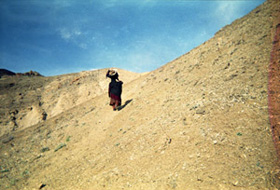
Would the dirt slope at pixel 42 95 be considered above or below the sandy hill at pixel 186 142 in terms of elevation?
above

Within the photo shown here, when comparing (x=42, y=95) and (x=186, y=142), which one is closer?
(x=186, y=142)

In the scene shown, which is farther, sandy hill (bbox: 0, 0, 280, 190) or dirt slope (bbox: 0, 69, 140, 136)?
dirt slope (bbox: 0, 69, 140, 136)

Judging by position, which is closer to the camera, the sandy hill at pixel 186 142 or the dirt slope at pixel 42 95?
the sandy hill at pixel 186 142

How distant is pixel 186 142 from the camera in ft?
16.3

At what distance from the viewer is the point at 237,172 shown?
3445 mm

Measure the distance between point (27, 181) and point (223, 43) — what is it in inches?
630

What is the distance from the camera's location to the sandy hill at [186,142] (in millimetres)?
3742

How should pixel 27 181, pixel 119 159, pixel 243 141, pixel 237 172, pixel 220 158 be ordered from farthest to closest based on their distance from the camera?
pixel 27 181, pixel 119 159, pixel 243 141, pixel 220 158, pixel 237 172

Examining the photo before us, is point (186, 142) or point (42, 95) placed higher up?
point (42, 95)

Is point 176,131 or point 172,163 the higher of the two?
point 176,131

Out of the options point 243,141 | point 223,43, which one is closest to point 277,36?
point 223,43

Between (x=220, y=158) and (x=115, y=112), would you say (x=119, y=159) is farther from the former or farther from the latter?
(x=115, y=112)

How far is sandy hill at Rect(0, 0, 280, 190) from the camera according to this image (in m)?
3.74

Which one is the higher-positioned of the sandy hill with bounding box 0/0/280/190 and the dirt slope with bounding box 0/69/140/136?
the dirt slope with bounding box 0/69/140/136
